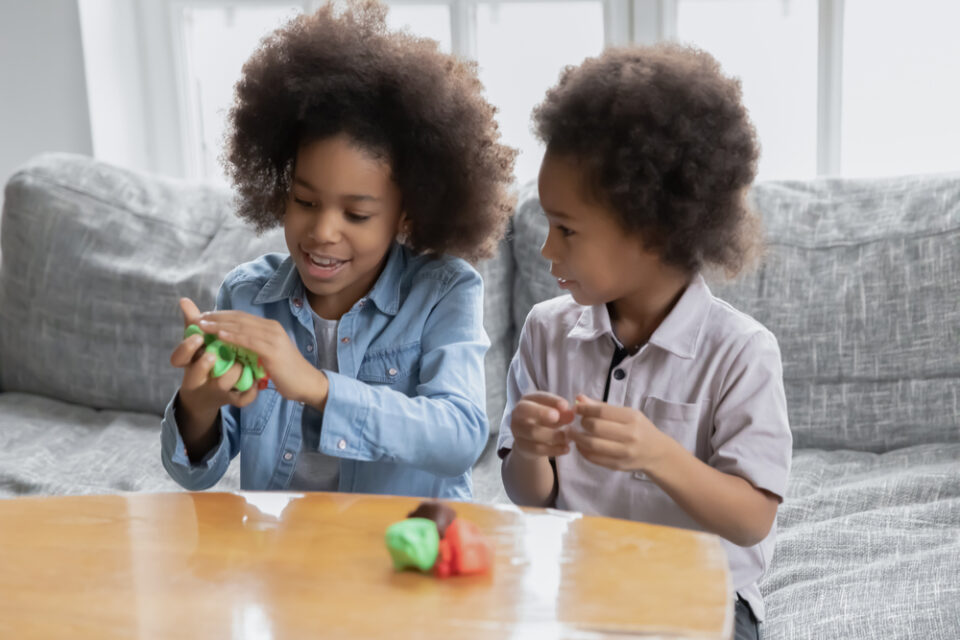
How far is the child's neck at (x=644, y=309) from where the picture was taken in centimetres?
134

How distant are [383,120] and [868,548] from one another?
3.01 ft

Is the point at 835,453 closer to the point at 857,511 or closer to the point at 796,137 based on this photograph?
the point at 857,511

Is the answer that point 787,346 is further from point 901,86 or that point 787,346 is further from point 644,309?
point 901,86

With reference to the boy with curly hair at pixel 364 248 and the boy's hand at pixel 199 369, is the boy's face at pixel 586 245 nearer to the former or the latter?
the boy with curly hair at pixel 364 248

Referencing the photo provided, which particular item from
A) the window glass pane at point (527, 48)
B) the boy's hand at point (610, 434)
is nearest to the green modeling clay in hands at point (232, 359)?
the boy's hand at point (610, 434)

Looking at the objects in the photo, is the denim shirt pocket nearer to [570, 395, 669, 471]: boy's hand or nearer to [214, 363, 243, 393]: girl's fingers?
[214, 363, 243, 393]: girl's fingers

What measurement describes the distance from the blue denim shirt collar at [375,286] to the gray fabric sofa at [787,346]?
0.52 metres

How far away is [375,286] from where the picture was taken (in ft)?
4.81

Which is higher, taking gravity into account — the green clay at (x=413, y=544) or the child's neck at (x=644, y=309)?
the child's neck at (x=644, y=309)

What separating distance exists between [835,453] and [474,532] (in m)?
1.25

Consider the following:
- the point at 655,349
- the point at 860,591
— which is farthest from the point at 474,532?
the point at 860,591

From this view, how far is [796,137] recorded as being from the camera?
2.66 meters

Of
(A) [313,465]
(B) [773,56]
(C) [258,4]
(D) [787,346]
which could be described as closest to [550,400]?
(A) [313,465]

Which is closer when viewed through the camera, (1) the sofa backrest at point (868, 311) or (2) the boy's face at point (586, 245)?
(2) the boy's face at point (586, 245)
